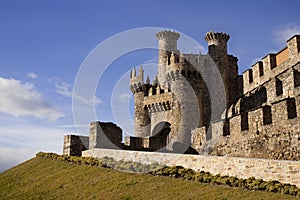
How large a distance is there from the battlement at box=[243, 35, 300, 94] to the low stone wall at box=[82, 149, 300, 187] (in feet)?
37.2

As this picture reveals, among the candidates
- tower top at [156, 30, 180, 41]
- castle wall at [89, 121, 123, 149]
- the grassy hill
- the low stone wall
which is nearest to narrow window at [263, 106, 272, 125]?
the low stone wall

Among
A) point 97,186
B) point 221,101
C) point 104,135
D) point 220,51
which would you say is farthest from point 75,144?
point 220,51

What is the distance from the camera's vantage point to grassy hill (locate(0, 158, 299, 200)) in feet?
50.4

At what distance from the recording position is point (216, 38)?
123 ft

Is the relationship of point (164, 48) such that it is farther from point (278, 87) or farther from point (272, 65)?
point (278, 87)

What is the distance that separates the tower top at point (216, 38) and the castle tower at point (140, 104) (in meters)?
8.54

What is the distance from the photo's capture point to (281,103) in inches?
776

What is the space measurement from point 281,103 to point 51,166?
14669 millimetres

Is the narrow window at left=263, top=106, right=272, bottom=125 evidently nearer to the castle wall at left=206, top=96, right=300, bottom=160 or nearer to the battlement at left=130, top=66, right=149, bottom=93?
the castle wall at left=206, top=96, right=300, bottom=160

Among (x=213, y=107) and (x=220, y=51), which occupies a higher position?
(x=220, y=51)

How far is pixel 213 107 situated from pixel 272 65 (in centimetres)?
802

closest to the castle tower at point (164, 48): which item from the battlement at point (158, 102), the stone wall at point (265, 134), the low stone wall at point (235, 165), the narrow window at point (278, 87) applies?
the battlement at point (158, 102)

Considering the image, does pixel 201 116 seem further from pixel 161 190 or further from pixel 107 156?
pixel 161 190

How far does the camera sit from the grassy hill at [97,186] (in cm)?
1537
